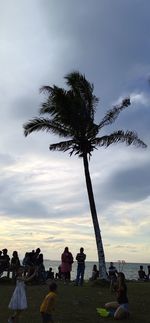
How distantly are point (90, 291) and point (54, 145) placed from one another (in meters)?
9.35

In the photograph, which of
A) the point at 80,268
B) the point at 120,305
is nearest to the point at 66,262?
the point at 80,268

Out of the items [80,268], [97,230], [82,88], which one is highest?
[82,88]

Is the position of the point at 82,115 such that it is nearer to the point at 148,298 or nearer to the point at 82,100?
the point at 82,100

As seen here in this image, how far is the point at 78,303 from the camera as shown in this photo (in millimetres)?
19062

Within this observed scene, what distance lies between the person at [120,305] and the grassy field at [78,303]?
0.25 metres

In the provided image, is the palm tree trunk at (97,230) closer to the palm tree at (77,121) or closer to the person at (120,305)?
the palm tree at (77,121)

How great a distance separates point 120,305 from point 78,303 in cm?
268

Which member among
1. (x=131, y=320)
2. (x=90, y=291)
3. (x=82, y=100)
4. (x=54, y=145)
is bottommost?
(x=131, y=320)

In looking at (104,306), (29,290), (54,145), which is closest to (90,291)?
(29,290)

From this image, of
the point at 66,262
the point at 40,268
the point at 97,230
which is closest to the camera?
the point at 40,268

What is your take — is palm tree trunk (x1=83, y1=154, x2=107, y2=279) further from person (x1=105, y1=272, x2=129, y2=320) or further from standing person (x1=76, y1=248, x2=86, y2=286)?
person (x1=105, y1=272, x2=129, y2=320)

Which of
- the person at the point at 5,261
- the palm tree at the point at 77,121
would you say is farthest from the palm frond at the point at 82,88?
the person at the point at 5,261

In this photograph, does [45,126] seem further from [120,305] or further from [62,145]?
[120,305]

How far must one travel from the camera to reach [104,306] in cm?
1838
